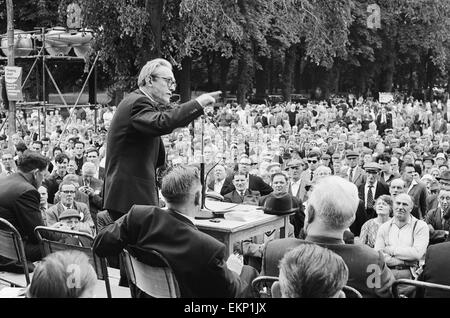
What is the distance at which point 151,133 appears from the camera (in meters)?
4.16

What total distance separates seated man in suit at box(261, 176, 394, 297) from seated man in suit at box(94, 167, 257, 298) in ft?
1.62

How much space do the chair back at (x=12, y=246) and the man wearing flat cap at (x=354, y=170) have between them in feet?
21.5

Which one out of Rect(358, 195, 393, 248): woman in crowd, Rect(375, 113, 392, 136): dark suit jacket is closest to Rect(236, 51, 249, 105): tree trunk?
Rect(375, 113, 392, 136): dark suit jacket

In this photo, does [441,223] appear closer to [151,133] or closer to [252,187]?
[252,187]

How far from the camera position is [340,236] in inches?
140

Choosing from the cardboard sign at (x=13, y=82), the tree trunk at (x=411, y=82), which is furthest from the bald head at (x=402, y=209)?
the tree trunk at (x=411, y=82)

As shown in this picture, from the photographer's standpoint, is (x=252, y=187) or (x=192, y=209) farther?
(x=252, y=187)

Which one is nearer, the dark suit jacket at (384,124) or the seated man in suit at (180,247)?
the seated man in suit at (180,247)

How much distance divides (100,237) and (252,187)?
679cm

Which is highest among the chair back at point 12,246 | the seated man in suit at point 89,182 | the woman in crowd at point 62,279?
the woman in crowd at point 62,279

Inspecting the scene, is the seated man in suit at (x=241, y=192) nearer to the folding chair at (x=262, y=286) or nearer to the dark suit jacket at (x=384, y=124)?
the folding chair at (x=262, y=286)

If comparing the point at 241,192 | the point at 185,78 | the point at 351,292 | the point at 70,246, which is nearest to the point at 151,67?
the point at 70,246

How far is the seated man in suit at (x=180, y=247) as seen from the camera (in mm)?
3512
